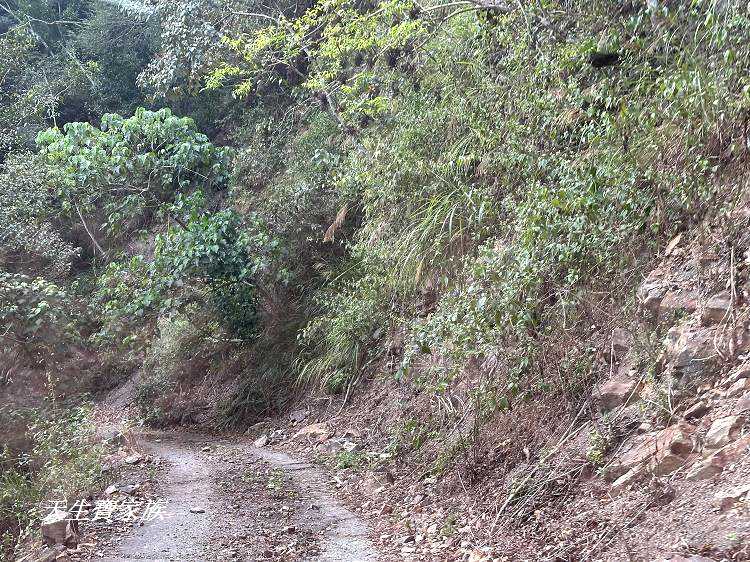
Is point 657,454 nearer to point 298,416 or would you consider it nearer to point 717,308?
point 717,308

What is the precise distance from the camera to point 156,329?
12.9 m

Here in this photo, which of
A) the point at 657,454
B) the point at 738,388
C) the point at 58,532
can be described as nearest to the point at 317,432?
the point at 58,532

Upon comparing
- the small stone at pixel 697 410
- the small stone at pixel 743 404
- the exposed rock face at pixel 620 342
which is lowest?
the small stone at pixel 697 410

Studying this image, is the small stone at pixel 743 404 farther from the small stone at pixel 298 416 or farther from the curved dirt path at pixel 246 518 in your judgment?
the small stone at pixel 298 416

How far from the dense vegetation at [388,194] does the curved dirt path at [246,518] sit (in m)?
1.40

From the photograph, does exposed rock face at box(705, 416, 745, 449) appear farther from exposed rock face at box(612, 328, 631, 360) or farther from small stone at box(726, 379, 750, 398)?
exposed rock face at box(612, 328, 631, 360)

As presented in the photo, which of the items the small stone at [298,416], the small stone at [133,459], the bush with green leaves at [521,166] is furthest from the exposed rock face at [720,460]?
the small stone at [298,416]

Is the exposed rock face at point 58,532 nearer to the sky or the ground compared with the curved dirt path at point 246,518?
nearer to the sky

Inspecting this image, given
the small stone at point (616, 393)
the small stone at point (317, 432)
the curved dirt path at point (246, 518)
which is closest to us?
the small stone at point (616, 393)

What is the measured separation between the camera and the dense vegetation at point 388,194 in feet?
17.5

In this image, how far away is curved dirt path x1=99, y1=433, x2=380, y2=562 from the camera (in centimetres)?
521

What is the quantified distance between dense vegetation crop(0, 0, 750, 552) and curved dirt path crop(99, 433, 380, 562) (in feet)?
4.60

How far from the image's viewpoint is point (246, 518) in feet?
20.2

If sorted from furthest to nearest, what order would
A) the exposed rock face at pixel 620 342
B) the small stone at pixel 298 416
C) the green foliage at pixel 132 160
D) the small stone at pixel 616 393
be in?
the green foliage at pixel 132 160, the small stone at pixel 298 416, the exposed rock face at pixel 620 342, the small stone at pixel 616 393
